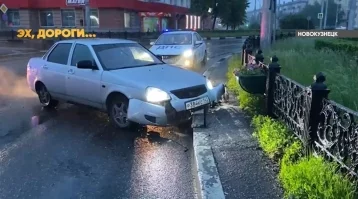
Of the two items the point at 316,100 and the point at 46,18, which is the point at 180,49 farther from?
the point at 46,18

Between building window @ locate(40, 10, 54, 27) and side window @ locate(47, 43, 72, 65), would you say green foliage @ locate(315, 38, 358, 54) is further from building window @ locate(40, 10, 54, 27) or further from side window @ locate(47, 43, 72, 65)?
building window @ locate(40, 10, 54, 27)

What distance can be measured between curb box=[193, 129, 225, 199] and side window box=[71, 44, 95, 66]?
2.90 m

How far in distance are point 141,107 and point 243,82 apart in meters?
1.89

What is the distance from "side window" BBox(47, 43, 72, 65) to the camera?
7.56m

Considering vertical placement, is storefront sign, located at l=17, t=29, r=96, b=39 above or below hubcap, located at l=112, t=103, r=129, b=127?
above

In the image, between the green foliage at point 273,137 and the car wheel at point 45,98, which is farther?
the car wheel at point 45,98

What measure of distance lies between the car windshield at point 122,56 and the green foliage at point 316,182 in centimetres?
420

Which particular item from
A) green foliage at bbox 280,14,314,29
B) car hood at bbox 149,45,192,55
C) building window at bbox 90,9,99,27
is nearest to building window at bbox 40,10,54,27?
building window at bbox 90,9,99,27

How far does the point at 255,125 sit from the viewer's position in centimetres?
576

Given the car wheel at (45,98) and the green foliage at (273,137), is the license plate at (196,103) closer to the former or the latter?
the green foliage at (273,137)

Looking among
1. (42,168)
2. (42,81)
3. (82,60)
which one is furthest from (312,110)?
(42,81)

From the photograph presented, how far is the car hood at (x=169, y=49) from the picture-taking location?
12.9 metres

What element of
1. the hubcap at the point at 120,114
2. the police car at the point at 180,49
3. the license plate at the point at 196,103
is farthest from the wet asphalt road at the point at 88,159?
the police car at the point at 180,49

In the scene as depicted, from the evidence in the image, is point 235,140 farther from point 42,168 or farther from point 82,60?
point 82,60
